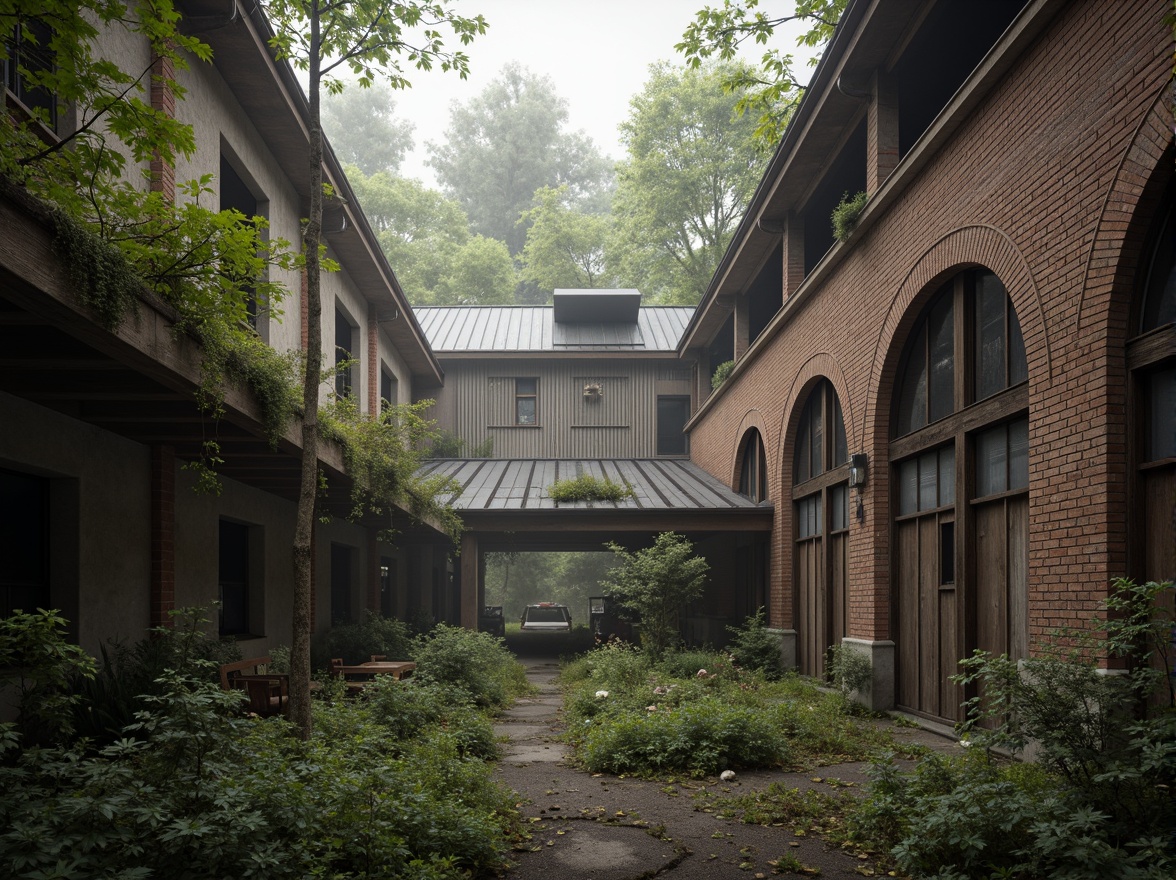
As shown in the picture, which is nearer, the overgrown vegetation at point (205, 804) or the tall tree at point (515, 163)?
the overgrown vegetation at point (205, 804)

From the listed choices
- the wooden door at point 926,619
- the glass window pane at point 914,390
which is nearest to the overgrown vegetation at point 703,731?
the wooden door at point 926,619

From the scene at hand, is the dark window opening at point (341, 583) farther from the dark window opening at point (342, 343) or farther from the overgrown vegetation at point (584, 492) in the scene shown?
the overgrown vegetation at point (584, 492)

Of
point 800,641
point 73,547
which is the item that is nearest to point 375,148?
point 800,641

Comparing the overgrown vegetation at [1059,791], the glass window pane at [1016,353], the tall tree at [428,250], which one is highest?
the tall tree at [428,250]

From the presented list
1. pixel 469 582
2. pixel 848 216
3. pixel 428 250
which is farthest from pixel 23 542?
pixel 428 250

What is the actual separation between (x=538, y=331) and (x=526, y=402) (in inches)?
105

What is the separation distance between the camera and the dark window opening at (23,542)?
7.80m

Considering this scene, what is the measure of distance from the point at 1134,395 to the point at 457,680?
892 centimetres

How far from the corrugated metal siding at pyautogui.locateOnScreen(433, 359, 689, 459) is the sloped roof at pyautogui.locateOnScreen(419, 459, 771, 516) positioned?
166 cm

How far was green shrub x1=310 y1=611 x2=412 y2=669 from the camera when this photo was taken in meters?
15.2

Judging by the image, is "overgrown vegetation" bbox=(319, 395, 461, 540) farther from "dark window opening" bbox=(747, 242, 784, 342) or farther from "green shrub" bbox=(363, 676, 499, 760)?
"dark window opening" bbox=(747, 242, 784, 342)

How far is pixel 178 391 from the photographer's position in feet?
23.3

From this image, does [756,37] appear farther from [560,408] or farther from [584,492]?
[560,408]

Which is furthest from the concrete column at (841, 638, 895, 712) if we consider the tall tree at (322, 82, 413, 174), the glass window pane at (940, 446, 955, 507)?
the tall tree at (322, 82, 413, 174)
